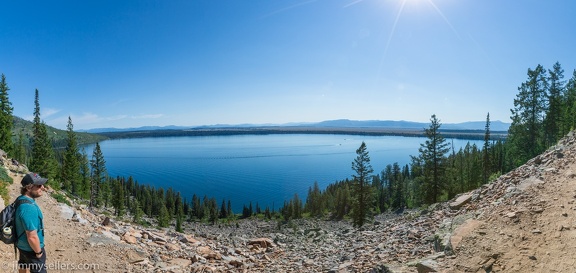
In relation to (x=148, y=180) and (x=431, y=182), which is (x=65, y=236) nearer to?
(x=431, y=182)

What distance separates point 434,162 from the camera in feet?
98.8

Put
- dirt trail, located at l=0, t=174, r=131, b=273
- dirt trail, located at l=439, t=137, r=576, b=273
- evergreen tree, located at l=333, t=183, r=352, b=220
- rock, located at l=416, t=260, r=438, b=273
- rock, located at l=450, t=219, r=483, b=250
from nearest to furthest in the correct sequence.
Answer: dirt trail, located at l=439, t=137, r=576, b=273 < rock, located at l=416, t=260, r=438, b=273 < rock, located at l=450, t=219, r=483, b=250 < dirt trail, located at l=0, t=174, r=131, b=273 < evergreen tree, located at l=333, t=183, r=352, b=220

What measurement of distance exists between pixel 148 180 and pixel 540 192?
178 metres

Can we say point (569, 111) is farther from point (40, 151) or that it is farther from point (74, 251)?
point (40, 151)

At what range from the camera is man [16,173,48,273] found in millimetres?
5273

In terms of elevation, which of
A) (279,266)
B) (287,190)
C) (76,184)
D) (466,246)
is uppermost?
(466,246)

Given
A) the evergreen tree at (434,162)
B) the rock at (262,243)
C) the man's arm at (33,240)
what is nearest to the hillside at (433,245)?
the rock at (262,243)

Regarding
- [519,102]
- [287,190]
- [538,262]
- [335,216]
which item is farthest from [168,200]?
[538,262]

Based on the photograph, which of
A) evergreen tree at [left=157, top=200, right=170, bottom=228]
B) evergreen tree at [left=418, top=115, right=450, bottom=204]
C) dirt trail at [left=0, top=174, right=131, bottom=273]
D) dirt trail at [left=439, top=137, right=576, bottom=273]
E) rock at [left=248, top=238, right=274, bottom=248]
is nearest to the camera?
dirt trail at [left=439, top=137, right=576, bottom=273]

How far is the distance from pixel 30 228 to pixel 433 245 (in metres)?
11.5

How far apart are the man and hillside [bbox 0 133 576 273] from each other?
451cm

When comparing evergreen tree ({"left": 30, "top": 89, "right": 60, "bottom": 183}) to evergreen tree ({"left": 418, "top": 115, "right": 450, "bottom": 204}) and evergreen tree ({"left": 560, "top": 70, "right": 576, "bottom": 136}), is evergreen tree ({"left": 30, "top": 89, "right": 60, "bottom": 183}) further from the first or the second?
evergreen tree ({"left": 560, "top": 70, "right": 576, "bottom": 136})

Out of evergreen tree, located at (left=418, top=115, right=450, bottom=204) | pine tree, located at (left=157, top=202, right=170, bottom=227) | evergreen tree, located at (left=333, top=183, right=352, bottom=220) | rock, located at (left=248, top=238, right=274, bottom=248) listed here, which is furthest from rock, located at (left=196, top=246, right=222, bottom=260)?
evergreen tree, located at (left=333, top=183, right=352, bottom=220)

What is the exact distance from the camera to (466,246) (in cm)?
791
